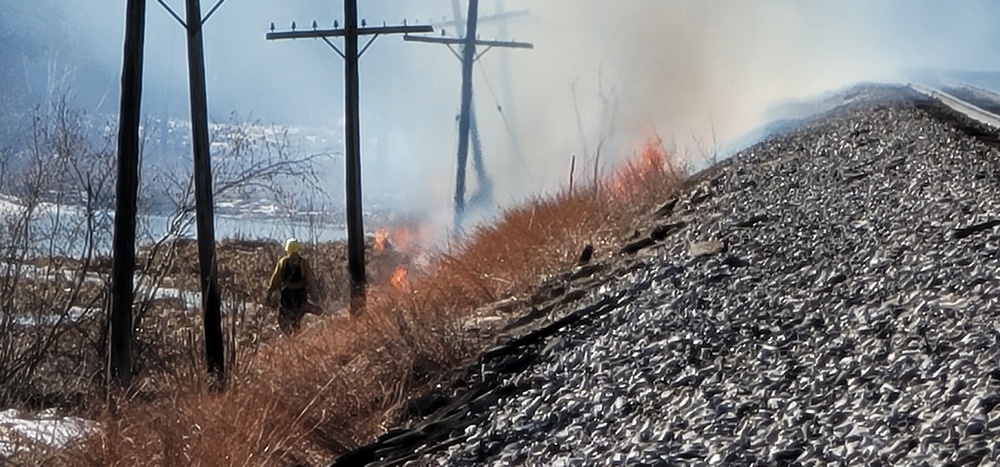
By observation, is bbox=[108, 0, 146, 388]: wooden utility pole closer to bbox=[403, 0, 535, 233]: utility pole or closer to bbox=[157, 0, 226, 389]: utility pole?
bbox=[157, 0, 226, 389]: utility pole

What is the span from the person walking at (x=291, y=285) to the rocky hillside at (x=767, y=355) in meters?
6.81

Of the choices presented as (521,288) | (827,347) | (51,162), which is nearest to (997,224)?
(827,347)

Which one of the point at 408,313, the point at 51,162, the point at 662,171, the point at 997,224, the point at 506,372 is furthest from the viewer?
the point at 51,162

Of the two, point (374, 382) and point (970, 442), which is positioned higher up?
point (970, 442)

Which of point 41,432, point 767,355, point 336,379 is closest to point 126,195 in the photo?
point 41,432

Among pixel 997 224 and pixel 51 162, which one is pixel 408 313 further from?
pixel 51 162

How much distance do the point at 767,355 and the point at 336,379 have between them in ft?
10.8

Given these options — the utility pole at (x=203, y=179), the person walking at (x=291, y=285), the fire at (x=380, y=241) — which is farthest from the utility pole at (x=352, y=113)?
the fire at (x=380, y=241)

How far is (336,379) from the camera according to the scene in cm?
889

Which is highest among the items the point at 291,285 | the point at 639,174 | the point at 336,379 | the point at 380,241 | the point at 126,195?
the point at 126,195

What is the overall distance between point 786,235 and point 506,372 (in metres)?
3.76

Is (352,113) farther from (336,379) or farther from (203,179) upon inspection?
Answer: (336,379)

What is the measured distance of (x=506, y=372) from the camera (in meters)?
8.28

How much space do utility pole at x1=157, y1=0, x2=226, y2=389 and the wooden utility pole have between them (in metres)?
0.47
